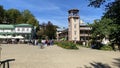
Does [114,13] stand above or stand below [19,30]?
below

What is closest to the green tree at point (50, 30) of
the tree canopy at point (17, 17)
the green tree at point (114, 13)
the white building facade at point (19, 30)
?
the white building facade at point (19, 30)

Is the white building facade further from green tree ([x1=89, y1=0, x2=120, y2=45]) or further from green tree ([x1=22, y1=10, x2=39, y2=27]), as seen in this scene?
green tree ([x1=89, y1=0, x2=120, y2=45])

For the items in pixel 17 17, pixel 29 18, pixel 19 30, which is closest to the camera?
pixel 19 30

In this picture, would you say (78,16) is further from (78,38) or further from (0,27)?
(0,27)

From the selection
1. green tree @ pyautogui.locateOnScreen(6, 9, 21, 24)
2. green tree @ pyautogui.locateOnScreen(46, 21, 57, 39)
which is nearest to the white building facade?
green tree @ pyautogui.locateOnScreen(6, 9, 21, 24)

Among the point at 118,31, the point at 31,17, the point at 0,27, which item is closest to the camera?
the point at 118,31

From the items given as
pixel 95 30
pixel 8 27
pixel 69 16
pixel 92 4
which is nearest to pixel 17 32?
pixel 8 27

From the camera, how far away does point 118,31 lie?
5.12 meters

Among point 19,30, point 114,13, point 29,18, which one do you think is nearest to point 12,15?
point 29,18

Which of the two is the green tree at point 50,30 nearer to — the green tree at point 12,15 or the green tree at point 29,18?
the green tree at point 29,18

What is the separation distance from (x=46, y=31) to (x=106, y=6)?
4024 inches

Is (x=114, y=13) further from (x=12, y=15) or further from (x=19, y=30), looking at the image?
(x=12, y=15)

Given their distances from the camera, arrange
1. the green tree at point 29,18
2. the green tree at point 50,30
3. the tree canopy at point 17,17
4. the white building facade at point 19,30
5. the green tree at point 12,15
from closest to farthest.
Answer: the green tree at point 50,30, the white building facade at point 19,30, the tree canopy at point 17,17, the green tree at point 29,18, the green tree at point 12,15

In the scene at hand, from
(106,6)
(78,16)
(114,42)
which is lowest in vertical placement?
(114,42)
